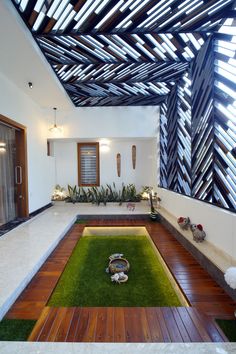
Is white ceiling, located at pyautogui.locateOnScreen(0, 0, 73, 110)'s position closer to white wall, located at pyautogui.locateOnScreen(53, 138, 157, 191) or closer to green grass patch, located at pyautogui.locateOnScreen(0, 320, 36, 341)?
white wall, located at pyautogui.locateOnScreen(53, 138, 157, 191)

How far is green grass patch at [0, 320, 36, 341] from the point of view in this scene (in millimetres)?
1993

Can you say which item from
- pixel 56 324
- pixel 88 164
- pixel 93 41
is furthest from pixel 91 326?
pixel 88 164

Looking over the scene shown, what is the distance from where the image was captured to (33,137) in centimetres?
629

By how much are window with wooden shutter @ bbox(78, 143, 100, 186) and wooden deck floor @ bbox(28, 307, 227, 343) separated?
654 centimetres

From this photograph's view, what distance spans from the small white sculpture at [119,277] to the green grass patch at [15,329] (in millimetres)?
1344

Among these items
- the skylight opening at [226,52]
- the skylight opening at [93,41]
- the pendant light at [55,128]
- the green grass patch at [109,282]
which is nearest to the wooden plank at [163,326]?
the green grass patch at [109,282]

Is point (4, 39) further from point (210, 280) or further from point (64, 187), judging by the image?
point (64, 187)

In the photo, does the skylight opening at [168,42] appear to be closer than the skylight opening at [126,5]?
No

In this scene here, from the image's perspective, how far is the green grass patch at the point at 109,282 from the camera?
2.75 metres

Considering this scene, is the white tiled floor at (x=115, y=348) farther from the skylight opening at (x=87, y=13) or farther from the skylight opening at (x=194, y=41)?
the skylight opening at (x=194, y=41)

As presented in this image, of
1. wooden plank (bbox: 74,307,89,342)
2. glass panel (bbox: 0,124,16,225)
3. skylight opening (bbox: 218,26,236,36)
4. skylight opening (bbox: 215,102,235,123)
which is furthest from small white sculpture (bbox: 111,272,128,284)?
skylight opening (bbox: 218,26,236,36)

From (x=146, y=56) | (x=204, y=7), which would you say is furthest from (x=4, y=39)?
(x=204, y=7)

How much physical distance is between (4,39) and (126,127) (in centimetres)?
482

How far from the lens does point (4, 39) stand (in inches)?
125
